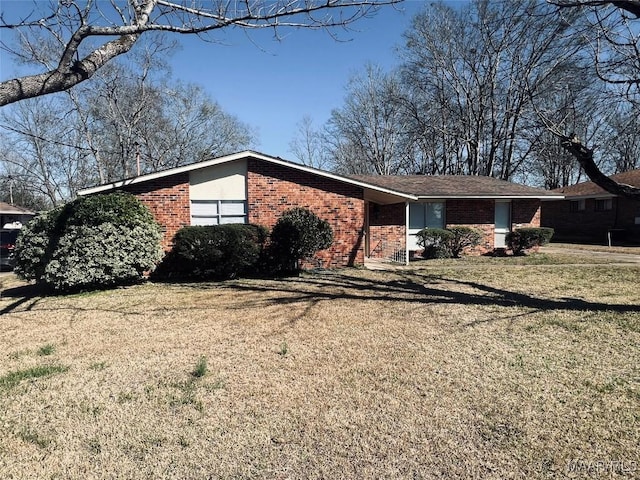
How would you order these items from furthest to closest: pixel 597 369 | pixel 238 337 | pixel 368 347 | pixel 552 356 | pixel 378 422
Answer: pixel 238 337
pixel 368 347
pixel 552 356
pixel 597 369
pixel 378 422

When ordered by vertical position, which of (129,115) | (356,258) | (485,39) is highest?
(485,39)

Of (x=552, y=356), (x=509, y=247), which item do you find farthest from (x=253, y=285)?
(x=509, y=247)

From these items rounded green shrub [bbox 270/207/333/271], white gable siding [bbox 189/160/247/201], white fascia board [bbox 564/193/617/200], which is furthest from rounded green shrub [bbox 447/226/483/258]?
white fascia board [bbox 564/193/617/200]

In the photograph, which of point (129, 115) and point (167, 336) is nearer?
point (167, 336)

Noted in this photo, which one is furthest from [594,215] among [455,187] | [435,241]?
[435,241]

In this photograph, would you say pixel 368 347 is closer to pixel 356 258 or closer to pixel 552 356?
pixel 552 356

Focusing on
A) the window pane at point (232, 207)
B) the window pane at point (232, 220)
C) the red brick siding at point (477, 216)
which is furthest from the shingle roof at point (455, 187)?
the window pane at point (232, 220)

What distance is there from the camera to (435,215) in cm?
1708

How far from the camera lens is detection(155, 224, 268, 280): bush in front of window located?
425 inches

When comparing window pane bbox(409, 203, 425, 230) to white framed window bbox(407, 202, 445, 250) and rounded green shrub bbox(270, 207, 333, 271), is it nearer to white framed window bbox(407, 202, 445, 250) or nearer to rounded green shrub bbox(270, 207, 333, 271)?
white framed window bbox(407, 202, 445, 250)

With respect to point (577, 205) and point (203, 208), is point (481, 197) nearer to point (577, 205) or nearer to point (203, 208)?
point (203, 208)

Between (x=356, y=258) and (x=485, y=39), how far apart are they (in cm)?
2247

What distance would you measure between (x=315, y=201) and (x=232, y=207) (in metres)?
2.55

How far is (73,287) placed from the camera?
9898 millimetres
